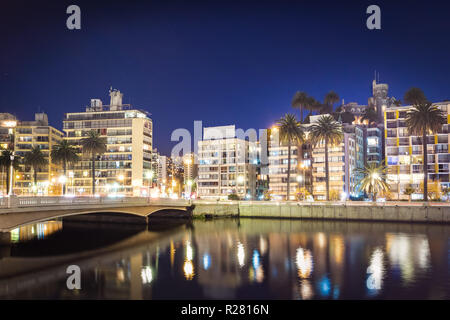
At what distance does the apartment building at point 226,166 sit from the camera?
166000 millimetres

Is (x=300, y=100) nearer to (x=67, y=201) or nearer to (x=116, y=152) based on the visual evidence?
(x=116, y=152)

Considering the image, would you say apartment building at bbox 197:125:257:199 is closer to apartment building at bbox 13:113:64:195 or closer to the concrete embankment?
the concrete embankment

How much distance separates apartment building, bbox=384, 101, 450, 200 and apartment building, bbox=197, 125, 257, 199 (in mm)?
53367

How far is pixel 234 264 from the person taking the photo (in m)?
50.1

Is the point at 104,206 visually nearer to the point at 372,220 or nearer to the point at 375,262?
the point at 375,262

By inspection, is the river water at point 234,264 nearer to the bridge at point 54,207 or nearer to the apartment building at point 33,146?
the bridge at point 54,207

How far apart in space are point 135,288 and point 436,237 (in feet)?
176

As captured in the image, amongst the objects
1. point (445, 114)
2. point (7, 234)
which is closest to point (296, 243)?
point (7, 234)

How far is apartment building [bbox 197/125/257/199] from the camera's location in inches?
6535

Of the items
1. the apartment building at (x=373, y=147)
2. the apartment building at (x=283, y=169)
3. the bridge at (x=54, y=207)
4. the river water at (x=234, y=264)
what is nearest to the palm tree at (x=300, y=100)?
the apartment building at (x=283, y=169)

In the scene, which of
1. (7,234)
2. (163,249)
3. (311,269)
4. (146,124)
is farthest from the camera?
(146,124)

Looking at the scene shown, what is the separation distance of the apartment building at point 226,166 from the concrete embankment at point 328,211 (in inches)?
1894

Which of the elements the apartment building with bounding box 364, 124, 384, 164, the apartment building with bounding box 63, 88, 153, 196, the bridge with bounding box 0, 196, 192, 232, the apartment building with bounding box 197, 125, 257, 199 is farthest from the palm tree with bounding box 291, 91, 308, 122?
the bridge with bounding box 0, 196, 192, 232
